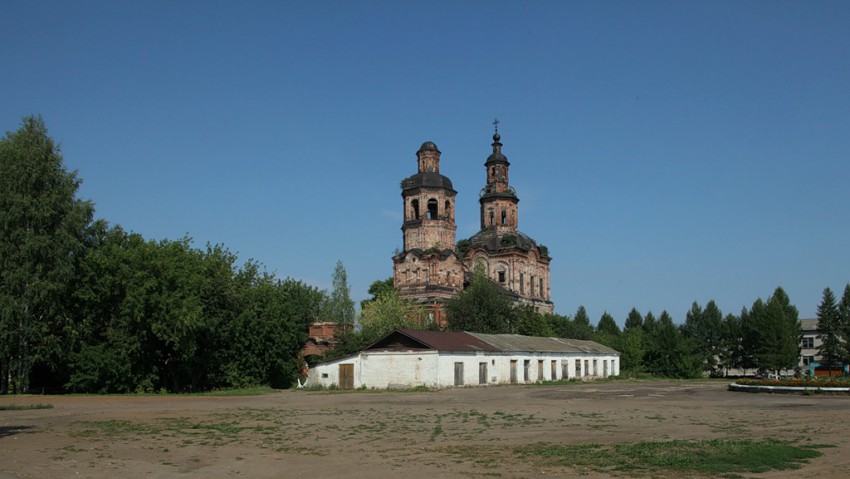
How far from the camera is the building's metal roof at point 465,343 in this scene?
141ft

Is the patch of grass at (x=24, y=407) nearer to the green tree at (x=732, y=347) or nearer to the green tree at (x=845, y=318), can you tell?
the green tree at (x=732, y=347)

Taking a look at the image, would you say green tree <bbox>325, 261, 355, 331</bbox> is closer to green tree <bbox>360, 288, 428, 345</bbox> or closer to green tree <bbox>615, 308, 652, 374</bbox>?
green tree <bbox>360, 288, 428, 345</bbox>

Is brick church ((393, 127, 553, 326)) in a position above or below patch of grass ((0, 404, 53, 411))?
above

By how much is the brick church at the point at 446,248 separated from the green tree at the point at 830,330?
30.9 metres

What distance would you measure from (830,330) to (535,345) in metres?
47.4

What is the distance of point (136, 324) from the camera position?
38.1 metres

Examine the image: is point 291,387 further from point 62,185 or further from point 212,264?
point 62,185

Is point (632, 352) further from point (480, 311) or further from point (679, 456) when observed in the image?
point (679, 456)

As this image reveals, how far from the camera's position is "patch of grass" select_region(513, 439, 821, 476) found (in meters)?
12.4

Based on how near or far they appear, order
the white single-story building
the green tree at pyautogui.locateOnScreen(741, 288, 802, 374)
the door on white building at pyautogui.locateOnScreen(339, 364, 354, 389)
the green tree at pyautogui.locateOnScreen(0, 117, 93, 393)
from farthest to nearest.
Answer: the green tree at pyautogui.locateOnScreen(741, 288, 802, 374), the door on white building at pyautogui.locateOnScreen(339, 364, 354, 389), the white single-story building, the green tree at pyautogui.locateOnScreen(0, 117, 93, 393)

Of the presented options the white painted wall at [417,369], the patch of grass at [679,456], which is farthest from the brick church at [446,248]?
the patch of grass at [679,456]

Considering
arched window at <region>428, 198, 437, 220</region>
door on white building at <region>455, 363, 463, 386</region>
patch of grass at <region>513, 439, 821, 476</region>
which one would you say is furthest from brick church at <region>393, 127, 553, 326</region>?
patch of grass at <region>513, 439, 821, 476</region>

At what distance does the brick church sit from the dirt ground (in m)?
41.9

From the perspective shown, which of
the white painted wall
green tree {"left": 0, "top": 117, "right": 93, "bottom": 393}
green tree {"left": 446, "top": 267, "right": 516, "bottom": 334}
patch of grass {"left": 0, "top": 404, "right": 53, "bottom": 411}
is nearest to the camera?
patch of grass {"left": 0, "top": 404, "right": 53, "bottom": 411}
